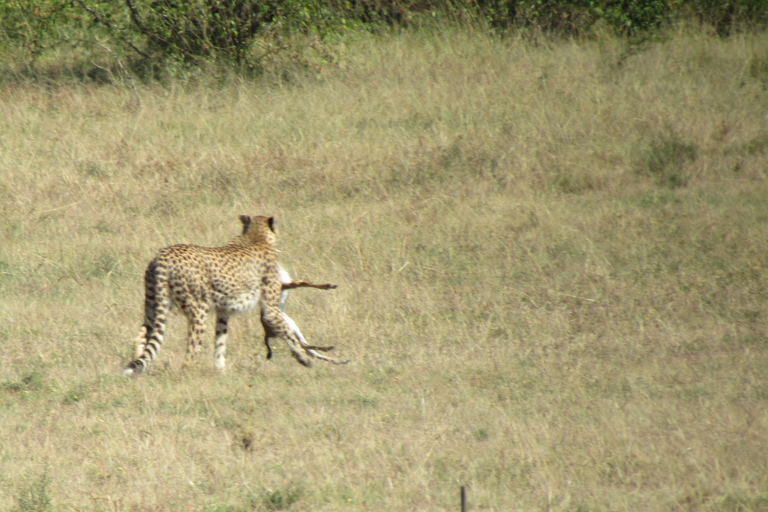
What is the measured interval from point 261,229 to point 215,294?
3.54ft

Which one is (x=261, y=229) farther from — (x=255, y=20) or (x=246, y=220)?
(x=255, y=20)

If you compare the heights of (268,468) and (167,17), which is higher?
(167,17)

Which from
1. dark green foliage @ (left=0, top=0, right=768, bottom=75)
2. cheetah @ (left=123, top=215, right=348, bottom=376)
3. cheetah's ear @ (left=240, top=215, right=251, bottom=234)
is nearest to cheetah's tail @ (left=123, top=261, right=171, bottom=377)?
cheetah @ (left=123, top=215, right=348, bottom=376)

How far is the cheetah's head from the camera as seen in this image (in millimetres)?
7883

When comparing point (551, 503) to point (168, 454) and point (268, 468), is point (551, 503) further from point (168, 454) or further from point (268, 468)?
point (168, 454)

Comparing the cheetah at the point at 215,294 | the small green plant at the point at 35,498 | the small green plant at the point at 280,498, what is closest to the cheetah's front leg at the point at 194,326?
the cheetah at the point at 215,294

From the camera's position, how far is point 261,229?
7.95 meters

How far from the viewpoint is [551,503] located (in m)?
4.64

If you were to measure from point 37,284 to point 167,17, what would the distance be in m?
5.47

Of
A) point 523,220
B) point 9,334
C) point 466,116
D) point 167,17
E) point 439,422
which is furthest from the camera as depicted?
point 167,17

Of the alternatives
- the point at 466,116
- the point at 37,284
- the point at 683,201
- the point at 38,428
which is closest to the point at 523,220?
the point at 683,201

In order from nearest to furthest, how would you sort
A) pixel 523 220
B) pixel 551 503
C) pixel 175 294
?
pixel 551 503, pixel 175 294, pixel 523 220

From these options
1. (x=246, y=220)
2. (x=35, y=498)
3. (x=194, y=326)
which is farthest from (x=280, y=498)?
(x=246, y=220)

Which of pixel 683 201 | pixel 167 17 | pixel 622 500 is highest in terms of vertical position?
pixel 167 17
